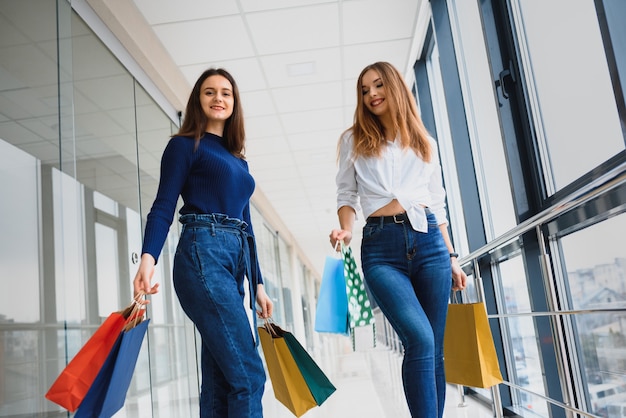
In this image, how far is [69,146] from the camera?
102 inches

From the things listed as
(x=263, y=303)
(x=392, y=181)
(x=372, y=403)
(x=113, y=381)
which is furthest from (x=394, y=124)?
(x=372, y=403)

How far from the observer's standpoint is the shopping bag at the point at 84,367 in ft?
4.10

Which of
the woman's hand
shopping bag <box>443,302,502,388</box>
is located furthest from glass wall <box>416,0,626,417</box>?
the woman's hand

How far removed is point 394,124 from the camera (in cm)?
183

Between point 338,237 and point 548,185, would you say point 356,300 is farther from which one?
point 548,185

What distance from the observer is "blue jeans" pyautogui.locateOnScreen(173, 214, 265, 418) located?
1.43m

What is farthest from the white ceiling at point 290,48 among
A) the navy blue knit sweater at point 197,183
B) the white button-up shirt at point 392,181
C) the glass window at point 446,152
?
the navy blue knit sweater at point 197,183

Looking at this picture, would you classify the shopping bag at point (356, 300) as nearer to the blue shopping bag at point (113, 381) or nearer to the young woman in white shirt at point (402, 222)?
the young woman in white shirt at point (402, 222)

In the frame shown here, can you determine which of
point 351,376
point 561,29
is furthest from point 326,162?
point 561,29

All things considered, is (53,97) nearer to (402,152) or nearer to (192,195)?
(192,195)

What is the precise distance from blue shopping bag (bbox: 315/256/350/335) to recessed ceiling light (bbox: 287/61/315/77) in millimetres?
2840

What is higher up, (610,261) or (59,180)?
(59,180)

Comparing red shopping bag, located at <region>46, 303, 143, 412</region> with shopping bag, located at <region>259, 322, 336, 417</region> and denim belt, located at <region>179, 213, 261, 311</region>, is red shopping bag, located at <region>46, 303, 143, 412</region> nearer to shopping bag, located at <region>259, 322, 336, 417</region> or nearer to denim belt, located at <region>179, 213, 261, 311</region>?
denim belt, located at <region>179, 213, 261, 311</region>

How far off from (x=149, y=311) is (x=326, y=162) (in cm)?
395
